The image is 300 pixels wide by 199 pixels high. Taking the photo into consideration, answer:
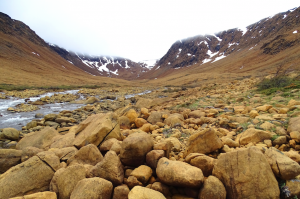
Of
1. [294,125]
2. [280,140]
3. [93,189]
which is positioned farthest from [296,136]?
[93,189]

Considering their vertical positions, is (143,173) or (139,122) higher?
(143,173)

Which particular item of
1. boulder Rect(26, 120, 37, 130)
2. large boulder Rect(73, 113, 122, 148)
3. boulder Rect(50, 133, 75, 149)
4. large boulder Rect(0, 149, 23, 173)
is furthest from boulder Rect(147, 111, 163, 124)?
boulder Rect(26, 120, 37, 130)

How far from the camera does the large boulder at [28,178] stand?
3.05 metres

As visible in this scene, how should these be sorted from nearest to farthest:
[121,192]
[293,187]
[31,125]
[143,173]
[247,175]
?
[293,187] < [247,175] < [121,192] < [143,173] < [31,125]

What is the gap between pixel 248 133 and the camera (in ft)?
13.1

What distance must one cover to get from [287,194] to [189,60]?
4903 inches

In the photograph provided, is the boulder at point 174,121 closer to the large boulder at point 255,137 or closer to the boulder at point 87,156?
the large boulder at point 255,137

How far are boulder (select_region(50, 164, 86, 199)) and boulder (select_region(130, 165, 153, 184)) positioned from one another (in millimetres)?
1072

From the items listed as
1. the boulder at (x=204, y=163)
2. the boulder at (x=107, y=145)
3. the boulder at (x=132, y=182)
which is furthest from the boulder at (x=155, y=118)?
the boulder at (x=132, y=182)

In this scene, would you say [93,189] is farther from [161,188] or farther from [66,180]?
[161,188]

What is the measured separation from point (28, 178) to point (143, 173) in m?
2.36

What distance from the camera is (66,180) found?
301cm

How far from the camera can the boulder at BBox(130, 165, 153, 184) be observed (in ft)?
9.88

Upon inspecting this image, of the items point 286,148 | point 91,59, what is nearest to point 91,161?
point 286,148
